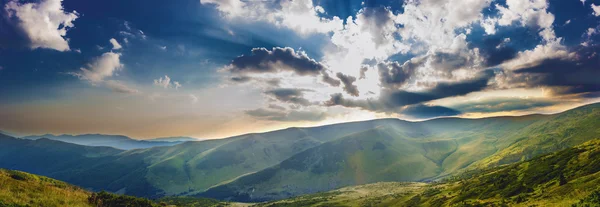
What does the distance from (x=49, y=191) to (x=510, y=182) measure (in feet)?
471

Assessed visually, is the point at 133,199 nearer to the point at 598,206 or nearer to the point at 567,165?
the point at 598,206

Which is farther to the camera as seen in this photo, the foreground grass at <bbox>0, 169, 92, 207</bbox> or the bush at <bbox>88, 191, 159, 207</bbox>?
the bush at <bbox>88, 191, 159, 207</bbox>

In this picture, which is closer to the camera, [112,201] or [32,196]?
[32,196]

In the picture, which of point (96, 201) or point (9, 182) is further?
point (96, 201)

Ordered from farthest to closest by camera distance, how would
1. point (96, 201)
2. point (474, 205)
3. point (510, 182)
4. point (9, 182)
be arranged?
point (510, 182)
point (474, 205)
point (96, 201)
point (9, 182)

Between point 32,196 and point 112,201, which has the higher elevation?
point 32,196

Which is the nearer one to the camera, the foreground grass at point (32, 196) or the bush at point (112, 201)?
the foreground grass at point (32, 196)

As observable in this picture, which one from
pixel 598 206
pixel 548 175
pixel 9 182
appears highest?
pixel 9 182

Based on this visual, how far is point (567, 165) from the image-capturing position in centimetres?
10500

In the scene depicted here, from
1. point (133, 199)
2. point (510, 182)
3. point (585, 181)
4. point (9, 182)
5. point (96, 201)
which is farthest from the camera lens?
point (510, 182)

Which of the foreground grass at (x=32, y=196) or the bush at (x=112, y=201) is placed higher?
the foreground grass at (x=32, y=196)

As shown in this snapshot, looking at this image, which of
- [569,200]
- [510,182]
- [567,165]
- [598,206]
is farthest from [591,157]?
[598,206]

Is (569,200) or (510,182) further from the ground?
(569,200)

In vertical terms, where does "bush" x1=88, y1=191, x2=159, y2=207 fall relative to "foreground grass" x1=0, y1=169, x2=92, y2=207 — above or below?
below
